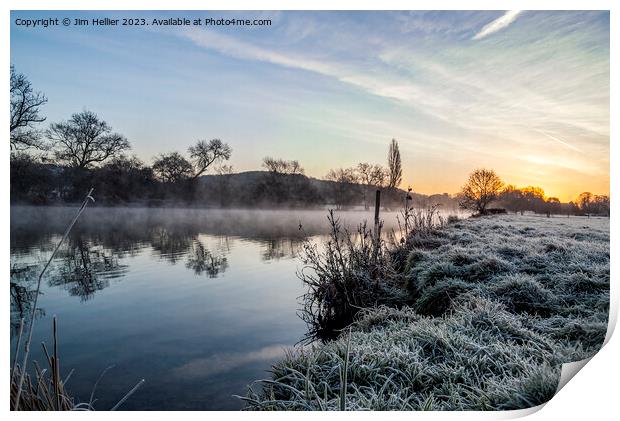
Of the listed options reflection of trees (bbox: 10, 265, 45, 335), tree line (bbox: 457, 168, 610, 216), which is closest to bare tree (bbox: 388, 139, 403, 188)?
tree line (bbox: 457, 168, 610, 216)

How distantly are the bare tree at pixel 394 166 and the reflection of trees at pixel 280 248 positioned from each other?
333 cm

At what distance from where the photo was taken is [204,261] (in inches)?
271

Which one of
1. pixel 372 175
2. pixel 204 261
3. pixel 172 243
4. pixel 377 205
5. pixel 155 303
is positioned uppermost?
pixel 372 175

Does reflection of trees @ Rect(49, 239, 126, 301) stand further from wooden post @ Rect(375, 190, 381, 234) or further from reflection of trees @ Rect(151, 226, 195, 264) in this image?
wooden post @ Rect(375, 190, 381, 234)

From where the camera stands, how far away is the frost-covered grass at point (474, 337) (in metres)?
2.44

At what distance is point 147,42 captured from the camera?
132 inches

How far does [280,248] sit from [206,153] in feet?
14.1

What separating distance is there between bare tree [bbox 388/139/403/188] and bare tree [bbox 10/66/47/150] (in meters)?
3.18

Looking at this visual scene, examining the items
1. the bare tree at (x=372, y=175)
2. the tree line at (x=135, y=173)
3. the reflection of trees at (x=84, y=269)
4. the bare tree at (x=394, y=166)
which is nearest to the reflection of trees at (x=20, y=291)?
the tree line at (x=135, y=173)

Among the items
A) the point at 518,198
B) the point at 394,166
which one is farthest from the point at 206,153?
the point at 518,198

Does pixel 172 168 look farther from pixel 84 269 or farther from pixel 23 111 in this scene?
pixel 84 269

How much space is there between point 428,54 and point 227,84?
186cm
